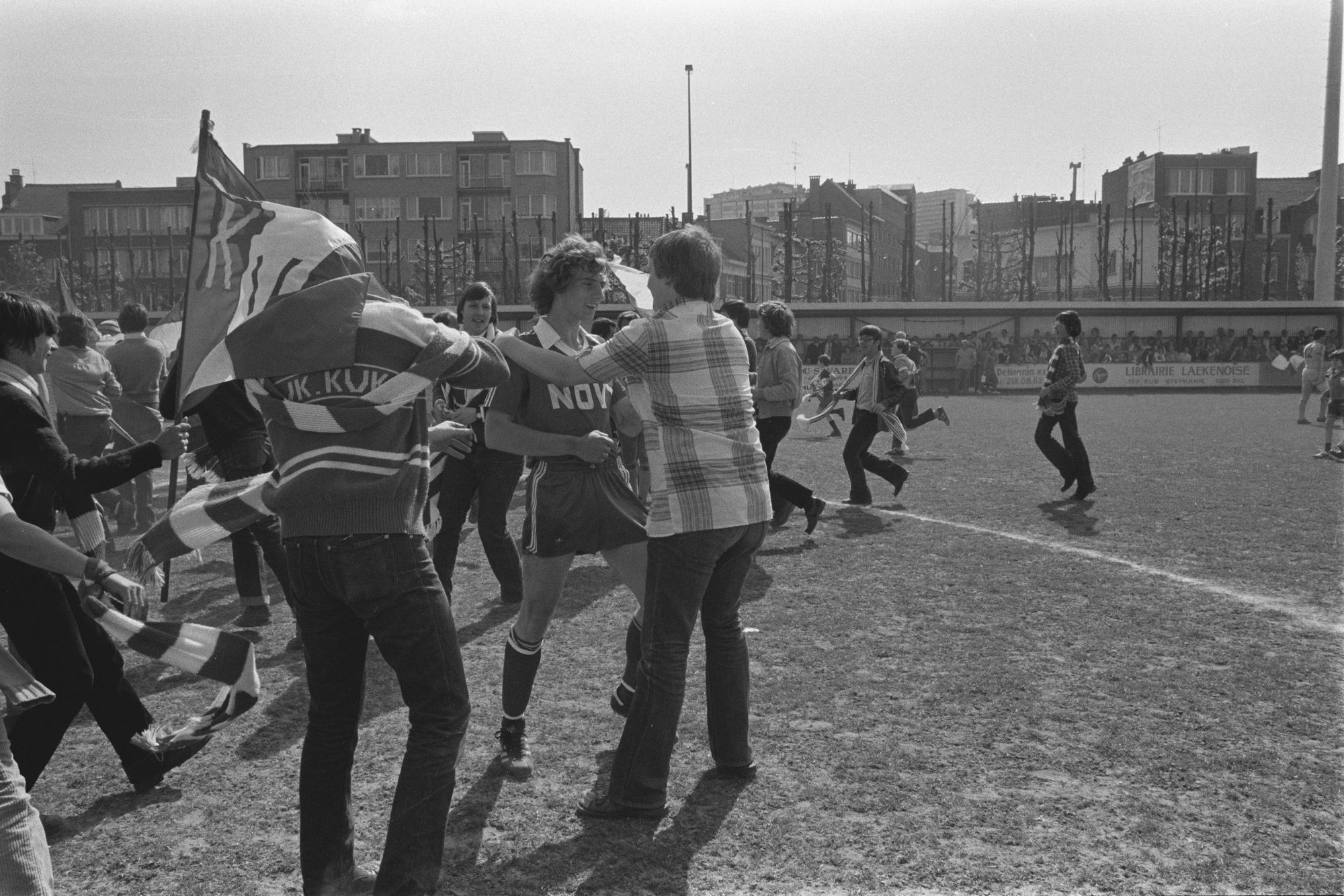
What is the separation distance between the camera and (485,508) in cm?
746

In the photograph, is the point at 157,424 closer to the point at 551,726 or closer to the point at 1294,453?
the point at 551,726

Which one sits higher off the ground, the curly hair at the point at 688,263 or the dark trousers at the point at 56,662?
the curly hair at the point at 688,263

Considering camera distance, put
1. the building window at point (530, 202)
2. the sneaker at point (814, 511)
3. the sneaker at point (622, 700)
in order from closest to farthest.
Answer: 1. the sneaker at point (622, 700)
2. the sneaker at point (814, 511)
3. the building window at point (530, 202)

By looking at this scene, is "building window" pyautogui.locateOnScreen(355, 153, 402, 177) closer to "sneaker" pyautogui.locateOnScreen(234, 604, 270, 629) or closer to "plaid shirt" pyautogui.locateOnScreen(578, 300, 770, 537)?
"sneaker" pyautogui.locateOnScreen(234, 604, 270, 629)

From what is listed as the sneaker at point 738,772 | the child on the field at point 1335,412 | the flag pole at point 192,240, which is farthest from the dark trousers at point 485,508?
the child on the field at point 1335,412

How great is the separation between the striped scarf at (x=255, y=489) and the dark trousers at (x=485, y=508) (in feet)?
10.3

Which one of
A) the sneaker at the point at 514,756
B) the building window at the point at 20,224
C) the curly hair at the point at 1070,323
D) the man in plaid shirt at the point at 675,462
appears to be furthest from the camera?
the building window at the point at 20,224

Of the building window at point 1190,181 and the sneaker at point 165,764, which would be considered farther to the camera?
the building window at point 1190,181

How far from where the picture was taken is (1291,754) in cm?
445

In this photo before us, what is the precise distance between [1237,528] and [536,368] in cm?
807

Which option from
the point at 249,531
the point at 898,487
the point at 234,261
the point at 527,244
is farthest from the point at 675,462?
the point at 527,244

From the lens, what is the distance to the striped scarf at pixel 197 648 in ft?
11.0

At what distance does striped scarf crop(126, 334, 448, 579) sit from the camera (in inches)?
122

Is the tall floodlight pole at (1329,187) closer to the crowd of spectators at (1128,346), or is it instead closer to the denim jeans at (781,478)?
the crowd of spectators at (1128,346)
